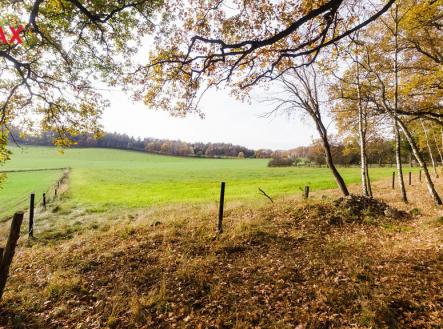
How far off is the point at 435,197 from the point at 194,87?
1351cm

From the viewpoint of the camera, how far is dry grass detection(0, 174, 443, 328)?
4.78m

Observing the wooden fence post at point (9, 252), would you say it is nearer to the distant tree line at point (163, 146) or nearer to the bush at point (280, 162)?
the bush at point (280, 162)

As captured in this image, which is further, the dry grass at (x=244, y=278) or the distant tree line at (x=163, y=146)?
the distant tree line at (x=163, y=146)

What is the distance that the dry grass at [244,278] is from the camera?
15.7 feet

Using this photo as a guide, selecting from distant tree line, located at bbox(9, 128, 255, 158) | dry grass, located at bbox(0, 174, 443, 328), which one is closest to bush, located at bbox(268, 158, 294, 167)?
distant tree line, located at bbox(9, 128, 255, 158)

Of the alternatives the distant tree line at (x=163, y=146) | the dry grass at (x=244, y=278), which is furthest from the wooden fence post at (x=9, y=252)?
the distant tree line at (x=163, y=146)

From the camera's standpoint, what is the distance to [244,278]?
20.4 ft

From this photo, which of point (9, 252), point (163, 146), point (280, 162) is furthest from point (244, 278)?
point (163, 146)

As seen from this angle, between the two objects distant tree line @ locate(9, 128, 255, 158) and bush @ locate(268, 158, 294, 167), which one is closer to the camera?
bush @ locate(268, 158, 294, 167)

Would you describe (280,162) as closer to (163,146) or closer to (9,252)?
(163,146)

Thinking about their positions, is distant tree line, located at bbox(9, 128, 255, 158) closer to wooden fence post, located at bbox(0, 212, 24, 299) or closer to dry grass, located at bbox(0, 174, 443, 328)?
dry grass, located at bbox(0, 174, 443, 328)

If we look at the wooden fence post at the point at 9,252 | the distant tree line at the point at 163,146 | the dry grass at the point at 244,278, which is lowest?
the dry grass at the point at 244,278

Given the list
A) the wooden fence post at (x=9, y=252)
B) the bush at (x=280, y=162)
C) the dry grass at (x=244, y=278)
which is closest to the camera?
the dry grass at (x=244, y=278)

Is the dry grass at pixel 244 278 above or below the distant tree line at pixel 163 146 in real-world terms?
below
